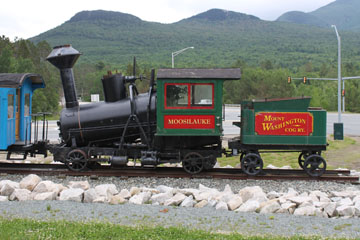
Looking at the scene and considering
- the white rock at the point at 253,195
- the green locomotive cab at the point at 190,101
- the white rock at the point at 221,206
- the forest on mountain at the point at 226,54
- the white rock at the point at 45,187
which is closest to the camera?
the white rock at the point at 221,206

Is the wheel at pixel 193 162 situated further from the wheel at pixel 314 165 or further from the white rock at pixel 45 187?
the white rock at pixel 45 187

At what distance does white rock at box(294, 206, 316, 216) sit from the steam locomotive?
349 cm

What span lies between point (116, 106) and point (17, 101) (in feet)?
10.3

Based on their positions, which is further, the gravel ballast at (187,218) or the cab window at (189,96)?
the cab window at (189,96)

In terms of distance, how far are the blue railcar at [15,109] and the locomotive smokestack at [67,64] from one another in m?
1.15

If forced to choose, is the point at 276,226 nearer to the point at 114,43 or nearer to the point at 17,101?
the point at 17,101

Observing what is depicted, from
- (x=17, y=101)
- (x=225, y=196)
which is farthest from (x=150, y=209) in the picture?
(x=17, y=101)

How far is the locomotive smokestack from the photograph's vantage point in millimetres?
11383

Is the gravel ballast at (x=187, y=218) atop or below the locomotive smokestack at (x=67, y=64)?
below

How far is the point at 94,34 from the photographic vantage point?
7028 inches

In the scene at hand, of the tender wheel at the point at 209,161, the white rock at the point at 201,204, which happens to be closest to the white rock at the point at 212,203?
the white rock at the point at 201,204

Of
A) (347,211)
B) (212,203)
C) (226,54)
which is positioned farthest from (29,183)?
(226,54)

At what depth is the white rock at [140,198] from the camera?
815 cm

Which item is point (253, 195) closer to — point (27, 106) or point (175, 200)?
point (175, 200)
